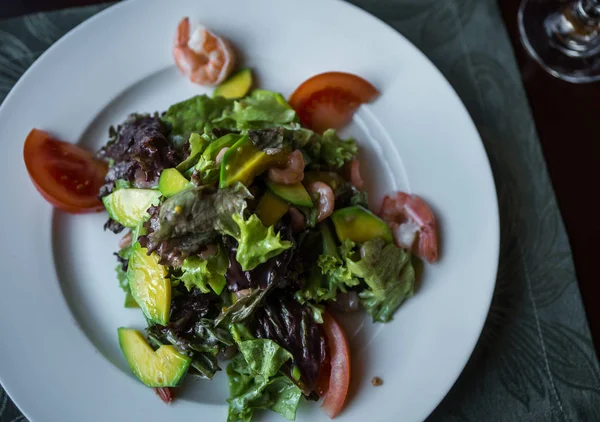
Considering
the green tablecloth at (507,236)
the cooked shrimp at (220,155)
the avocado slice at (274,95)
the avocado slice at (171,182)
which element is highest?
the cooked shrimp at (220,155)

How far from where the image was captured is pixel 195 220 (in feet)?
6.60

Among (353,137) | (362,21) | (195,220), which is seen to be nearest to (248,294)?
(195,220)

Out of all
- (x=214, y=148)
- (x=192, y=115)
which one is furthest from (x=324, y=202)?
(x=192, y=115)

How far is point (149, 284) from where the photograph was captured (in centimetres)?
219

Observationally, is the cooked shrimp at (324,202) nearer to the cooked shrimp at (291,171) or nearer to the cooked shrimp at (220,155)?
the cooked shrimp at (291,171)

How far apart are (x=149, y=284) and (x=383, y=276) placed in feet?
Result: 3.16

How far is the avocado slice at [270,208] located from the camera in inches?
84.2

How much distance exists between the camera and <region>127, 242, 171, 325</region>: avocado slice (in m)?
2.16

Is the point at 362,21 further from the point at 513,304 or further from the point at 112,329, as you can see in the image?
the point at 112,329

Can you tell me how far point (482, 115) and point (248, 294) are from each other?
4.94ft

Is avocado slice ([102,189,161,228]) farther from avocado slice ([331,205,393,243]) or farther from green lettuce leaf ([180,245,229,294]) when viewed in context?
avocado slice ([331,205,393,243])

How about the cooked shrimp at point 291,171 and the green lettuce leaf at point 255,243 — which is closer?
the green lettuce leaf at point 255,243

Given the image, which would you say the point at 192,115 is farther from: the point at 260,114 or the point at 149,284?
the point at 149,284

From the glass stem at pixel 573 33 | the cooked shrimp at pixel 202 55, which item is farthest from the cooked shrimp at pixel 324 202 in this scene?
the glass stem at pixel 573 33
